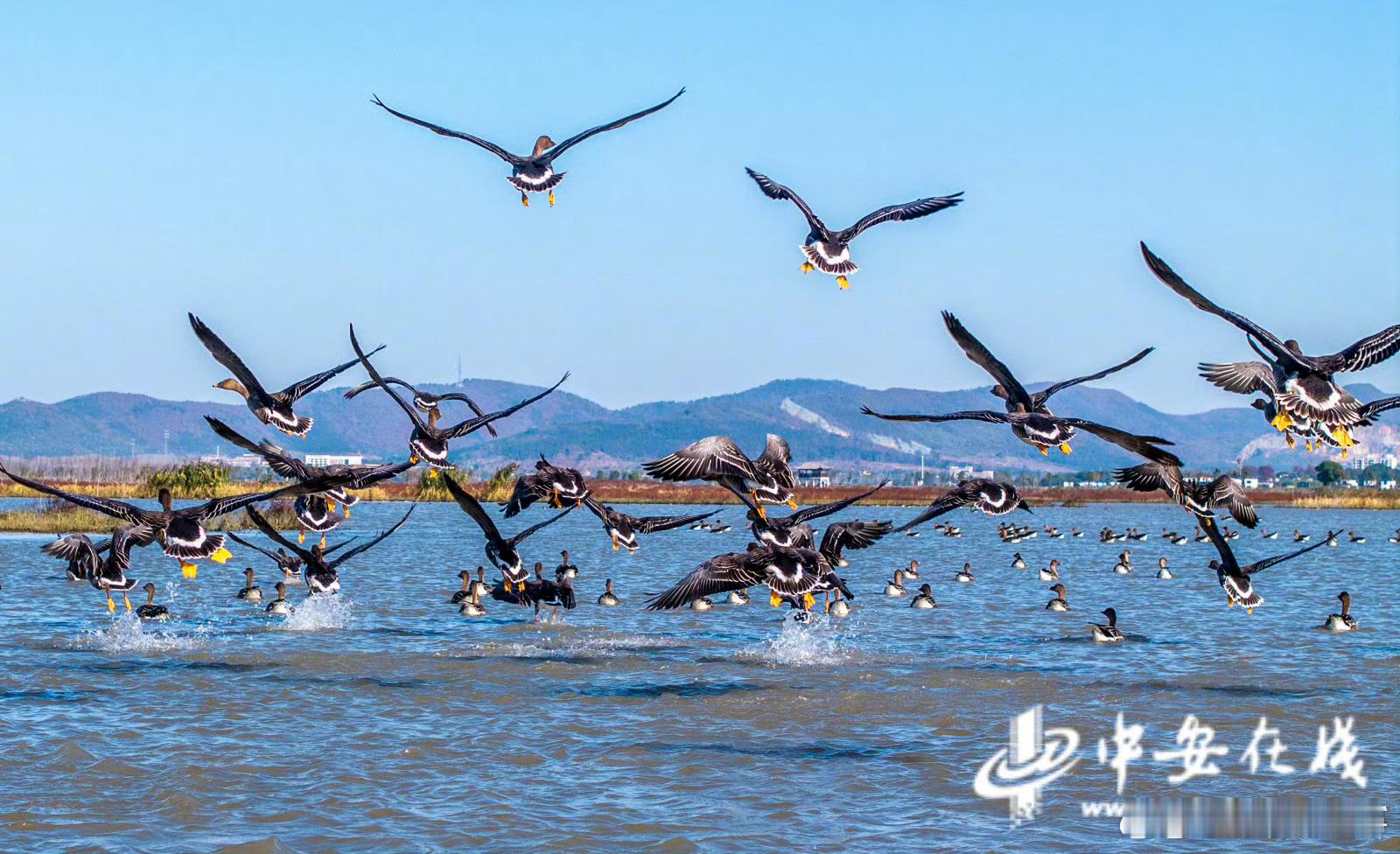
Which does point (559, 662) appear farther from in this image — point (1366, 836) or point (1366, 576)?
point (1366, 576)

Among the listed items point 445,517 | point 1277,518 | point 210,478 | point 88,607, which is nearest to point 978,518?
point 1277,518

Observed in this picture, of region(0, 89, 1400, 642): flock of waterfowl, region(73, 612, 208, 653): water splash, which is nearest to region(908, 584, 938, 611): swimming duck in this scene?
region(0, 89, 1400, 642): flock of waterfowl

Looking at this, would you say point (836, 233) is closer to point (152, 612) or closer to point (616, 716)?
point (616, 716)

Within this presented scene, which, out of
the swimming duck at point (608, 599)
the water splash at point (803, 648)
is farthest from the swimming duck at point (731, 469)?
the swimming duck at point (608, 599)

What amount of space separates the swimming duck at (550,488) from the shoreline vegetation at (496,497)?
28.9m

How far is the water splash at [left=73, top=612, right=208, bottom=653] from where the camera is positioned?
84.9ft

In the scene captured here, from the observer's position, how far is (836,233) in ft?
70.0

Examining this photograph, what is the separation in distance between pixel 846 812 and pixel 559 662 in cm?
1032

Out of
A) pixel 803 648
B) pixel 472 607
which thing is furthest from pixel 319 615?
pixel 803 648

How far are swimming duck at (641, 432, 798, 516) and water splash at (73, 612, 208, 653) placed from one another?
515 inches

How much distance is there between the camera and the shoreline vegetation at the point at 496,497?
5406cm

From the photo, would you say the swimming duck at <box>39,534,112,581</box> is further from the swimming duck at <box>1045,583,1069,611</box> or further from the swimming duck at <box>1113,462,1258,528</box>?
the swimming duck at <box>1045,583,1069,611</box>

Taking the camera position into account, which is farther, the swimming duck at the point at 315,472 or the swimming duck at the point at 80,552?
the swimming duck at the point at 80,552

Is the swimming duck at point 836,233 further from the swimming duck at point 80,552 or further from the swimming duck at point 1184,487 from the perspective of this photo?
the swimming duck at point 80,552
